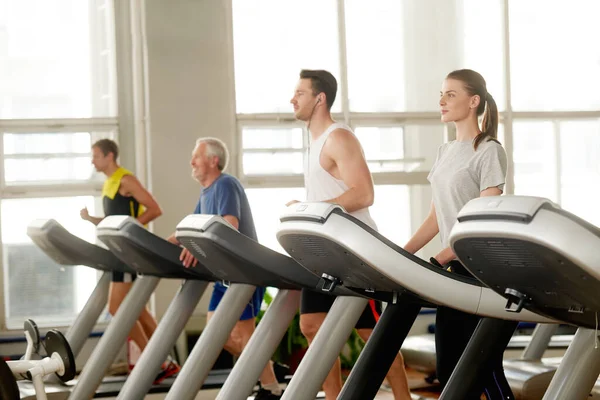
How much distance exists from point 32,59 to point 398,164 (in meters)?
2.52

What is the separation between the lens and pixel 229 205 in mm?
4324

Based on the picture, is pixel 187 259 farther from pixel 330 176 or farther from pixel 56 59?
pixel 56 59

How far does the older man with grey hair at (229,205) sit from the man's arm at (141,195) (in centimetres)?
77

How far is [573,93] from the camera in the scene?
22.9 feet

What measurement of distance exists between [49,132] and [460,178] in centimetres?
401

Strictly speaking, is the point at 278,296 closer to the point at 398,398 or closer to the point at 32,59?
the point at 398,398

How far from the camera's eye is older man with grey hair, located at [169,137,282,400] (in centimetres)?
435

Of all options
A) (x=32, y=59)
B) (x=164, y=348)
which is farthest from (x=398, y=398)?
(x=32, y=59)

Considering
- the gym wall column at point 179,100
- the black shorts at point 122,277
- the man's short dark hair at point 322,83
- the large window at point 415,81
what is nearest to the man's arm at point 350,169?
the man's short dark hair at point 322,83

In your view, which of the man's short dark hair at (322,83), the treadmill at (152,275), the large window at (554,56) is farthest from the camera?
the large window at (554,56)

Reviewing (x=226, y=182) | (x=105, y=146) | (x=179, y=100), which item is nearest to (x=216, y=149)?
(x=226, y=182)

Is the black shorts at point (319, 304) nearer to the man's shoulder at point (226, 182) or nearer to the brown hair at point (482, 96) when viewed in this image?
the brown hair at point (482, 96)

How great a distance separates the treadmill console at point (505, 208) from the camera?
5.38 ft

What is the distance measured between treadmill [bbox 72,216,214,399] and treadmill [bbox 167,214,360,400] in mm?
321
